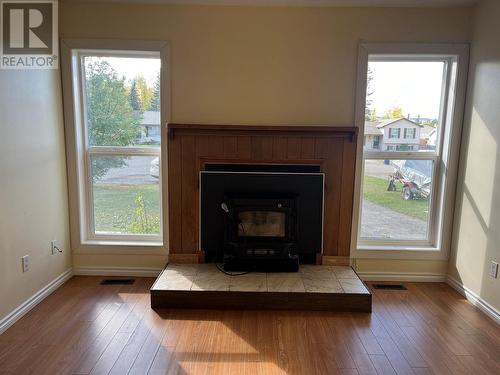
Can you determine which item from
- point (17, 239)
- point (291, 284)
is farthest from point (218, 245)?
point (17, 239)

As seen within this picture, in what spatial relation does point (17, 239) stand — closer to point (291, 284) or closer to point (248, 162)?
point (248, 162)

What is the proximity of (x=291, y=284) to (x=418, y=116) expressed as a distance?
6.27 feet

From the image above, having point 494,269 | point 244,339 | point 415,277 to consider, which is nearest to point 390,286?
point 415,277

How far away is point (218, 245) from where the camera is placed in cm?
310

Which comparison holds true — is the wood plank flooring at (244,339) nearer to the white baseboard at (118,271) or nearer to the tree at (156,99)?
the white baseboard at (118,271)

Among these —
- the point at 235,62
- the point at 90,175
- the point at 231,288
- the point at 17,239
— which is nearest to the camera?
the point at 17,239

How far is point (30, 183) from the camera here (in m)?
2.56

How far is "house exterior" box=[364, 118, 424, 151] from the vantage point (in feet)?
10.2

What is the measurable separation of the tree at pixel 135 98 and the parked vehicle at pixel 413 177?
242 cm

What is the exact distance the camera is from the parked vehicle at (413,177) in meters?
3.14

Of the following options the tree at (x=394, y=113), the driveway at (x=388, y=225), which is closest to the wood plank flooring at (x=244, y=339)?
the driveway at (x=388, y=225)

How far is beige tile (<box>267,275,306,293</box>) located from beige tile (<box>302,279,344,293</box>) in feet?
0.16

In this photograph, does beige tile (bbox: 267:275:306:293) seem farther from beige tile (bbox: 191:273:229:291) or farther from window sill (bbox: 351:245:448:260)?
window sill (bbox: 351:245:448:260)

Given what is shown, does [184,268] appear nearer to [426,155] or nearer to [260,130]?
[260,130]
